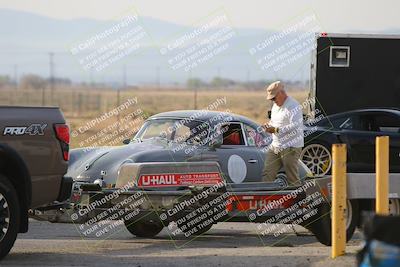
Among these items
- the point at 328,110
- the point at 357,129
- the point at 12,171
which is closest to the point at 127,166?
the point at 12,171

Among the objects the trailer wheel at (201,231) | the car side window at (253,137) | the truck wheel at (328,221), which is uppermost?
the car side window at (253,137)

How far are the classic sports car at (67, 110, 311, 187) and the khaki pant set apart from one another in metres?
0.27

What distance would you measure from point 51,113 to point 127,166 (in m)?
2.16

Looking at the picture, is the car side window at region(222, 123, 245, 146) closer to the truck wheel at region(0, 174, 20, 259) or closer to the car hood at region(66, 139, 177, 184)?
the car hood at region(66, 139, 177, 184)

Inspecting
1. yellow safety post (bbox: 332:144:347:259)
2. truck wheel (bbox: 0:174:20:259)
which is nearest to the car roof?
yellow safety post (bbox: 332:144:347:259)

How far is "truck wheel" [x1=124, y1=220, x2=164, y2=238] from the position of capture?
13.3 metres

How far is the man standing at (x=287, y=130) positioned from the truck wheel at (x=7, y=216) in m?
3.91

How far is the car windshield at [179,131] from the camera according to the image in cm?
1419

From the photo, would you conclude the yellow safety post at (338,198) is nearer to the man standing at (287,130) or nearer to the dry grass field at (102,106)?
the man standing at (287,130)

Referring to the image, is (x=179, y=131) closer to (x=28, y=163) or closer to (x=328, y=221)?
(x=328, y=221)

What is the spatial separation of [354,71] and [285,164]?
958 centimetres

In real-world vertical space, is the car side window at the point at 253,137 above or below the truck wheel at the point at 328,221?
above

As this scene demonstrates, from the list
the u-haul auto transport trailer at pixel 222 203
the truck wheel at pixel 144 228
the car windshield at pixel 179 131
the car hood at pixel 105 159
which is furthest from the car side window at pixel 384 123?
the u-haul auto transport trailer at pixel 222 203

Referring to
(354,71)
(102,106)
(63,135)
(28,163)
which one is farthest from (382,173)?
(102,106)
